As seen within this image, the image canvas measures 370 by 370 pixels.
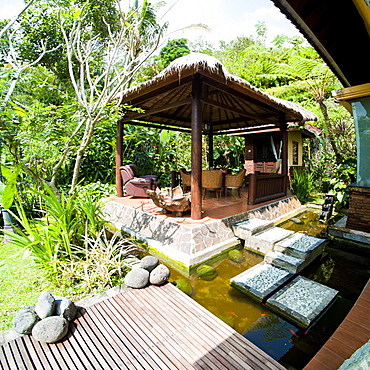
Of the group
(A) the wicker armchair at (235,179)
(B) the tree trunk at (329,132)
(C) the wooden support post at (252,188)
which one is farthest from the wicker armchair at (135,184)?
(B) the tree trunk at (329,132)

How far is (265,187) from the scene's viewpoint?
6.53 m

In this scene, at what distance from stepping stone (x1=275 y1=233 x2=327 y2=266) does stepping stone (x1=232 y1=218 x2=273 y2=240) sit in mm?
565

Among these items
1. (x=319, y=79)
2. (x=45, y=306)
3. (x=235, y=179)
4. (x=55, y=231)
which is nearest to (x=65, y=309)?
(x=45, y=306)

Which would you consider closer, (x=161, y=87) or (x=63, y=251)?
(x=63, y=251)

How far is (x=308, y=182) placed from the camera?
28.3 ft

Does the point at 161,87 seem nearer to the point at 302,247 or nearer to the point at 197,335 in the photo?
the point at 302,247

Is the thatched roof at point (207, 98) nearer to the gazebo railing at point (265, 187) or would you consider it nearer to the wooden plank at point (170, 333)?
the gazebo railing at point (265, 187)

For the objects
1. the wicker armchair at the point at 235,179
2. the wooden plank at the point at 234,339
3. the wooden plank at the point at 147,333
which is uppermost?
the wicker armchair at the point at 235,179

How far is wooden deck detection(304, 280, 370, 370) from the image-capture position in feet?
5.51

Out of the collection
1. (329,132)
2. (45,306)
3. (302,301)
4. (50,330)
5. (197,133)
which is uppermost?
(329,132)

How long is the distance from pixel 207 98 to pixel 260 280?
12.3 ft

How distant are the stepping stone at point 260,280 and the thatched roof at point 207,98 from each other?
328cm

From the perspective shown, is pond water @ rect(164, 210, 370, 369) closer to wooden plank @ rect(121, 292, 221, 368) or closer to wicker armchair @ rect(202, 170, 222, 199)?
wooden plank @ rect(121, 292, 221, 368)

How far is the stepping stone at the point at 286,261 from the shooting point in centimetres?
350
